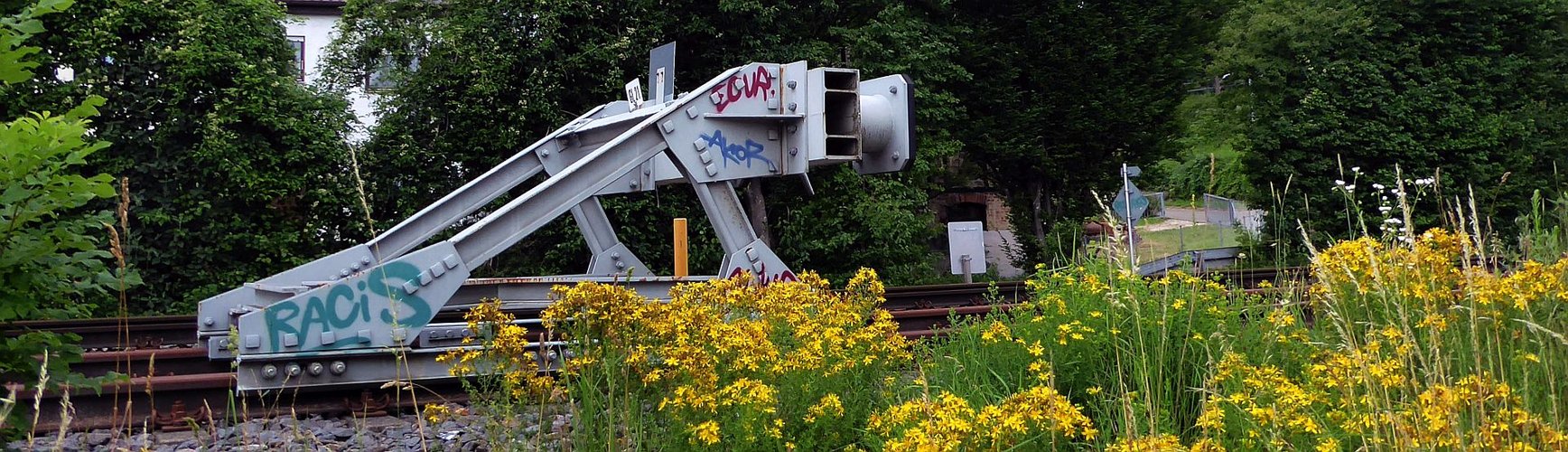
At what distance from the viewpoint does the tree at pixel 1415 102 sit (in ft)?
73.8

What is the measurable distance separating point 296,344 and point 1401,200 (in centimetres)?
504

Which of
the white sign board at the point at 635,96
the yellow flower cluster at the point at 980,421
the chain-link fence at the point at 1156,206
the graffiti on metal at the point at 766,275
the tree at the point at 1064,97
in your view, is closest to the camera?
the yellow flower cluster at the point at 980,421

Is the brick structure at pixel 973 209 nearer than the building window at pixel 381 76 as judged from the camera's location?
No

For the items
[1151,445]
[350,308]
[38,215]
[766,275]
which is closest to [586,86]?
[766,275]

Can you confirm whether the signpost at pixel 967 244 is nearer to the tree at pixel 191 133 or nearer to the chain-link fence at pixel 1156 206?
the chain-link fence at pixel 1156 206

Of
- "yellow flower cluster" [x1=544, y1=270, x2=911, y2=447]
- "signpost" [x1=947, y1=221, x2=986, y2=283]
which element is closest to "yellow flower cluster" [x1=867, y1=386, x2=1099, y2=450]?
"yellow flower cluster" [x1=544, y1=270, x2=911, y2=447]

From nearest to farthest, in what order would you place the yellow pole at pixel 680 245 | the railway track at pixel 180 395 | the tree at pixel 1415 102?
the railway track at pixel 180 395 → the yellow pole at pixel 680 245 → the tree at pixel 1415 102

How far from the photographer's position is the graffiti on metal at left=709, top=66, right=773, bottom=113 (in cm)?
761

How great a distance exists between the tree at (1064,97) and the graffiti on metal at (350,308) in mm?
14901

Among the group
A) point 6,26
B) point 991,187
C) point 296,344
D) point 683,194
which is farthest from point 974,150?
point 6,26

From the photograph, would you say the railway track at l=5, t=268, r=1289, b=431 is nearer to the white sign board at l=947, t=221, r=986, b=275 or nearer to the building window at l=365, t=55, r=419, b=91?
the building window at l=365, t=55, r=419, b=91

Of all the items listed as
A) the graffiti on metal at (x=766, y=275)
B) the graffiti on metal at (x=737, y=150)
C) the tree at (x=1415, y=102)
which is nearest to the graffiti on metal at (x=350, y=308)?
the graffiti on metal at (x=766, y=275)

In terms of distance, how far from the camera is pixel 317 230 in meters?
14.0

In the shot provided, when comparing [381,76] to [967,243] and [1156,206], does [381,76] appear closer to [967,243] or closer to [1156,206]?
[967,243]
